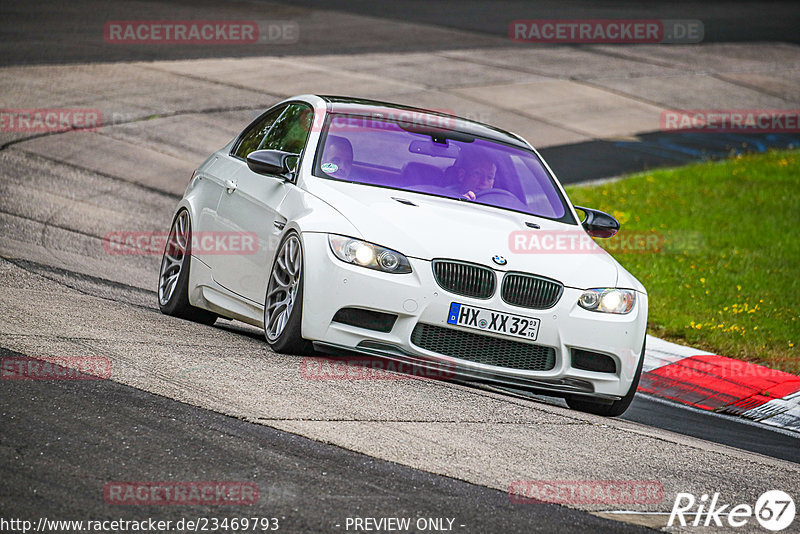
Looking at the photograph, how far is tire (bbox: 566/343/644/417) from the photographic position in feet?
24.5

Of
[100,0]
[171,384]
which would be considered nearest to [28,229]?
[171,384]

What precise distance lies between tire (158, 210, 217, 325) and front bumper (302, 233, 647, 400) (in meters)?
2.09

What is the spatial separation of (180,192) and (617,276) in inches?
347

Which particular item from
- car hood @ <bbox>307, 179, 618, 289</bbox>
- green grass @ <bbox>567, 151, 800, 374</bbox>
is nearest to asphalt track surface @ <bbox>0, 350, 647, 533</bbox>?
car hood @ <bbox>307, 179, 618, 289</bbox>

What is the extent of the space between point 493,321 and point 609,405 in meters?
1.15

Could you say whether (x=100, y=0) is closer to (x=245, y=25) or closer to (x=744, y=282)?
(x=245, y=25)

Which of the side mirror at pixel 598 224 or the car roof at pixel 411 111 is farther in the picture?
the car roof at pixel 411 111

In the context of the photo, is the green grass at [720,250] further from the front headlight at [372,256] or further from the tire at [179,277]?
the front headlight at [372,256]

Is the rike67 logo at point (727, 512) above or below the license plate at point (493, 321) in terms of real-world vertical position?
below

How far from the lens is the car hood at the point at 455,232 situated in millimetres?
7070

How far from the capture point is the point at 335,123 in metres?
8.37
